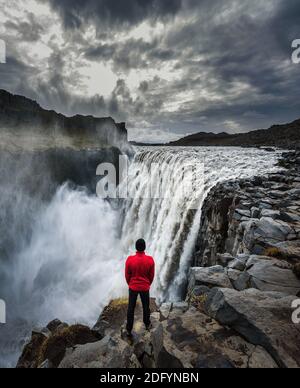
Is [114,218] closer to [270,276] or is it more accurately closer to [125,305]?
[125,305]

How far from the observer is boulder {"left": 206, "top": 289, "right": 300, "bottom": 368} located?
3.96 metres

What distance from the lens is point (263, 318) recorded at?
14.9 feet

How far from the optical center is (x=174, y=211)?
1780 centimetres

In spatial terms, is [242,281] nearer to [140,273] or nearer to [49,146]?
[140,273]

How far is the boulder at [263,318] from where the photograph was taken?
396cm

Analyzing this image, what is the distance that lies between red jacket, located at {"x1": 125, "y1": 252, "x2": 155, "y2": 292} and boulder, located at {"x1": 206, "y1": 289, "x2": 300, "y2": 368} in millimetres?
1654

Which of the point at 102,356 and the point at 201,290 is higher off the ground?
the point at 201,290

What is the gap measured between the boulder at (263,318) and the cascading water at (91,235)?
876cm

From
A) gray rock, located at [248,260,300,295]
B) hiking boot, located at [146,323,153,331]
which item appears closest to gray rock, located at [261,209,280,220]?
gray rock, located at [248,260,300,295]

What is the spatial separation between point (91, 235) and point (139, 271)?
30.1 meters

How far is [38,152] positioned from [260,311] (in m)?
45.4

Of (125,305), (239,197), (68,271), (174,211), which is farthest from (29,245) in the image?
(239,197)

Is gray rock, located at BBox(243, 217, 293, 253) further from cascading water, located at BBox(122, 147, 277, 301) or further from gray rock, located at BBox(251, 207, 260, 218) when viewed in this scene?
cascading water, located at BBox(122, 147, 277, 301)

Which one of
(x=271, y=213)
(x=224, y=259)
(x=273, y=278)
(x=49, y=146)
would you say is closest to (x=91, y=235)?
(x=49, y=146)
